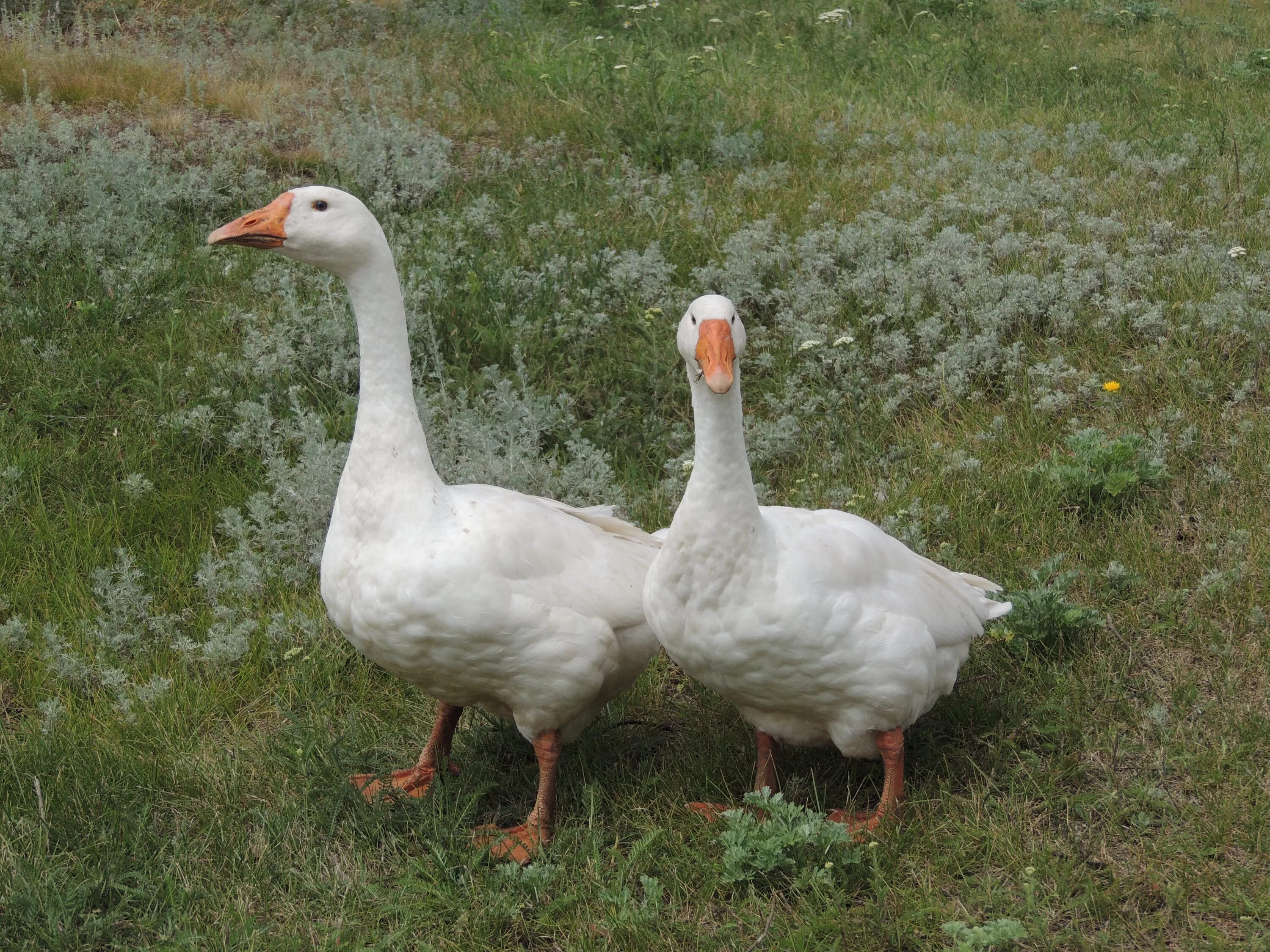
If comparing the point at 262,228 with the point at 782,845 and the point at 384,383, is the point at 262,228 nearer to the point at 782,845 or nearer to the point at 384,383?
the point at 384,383

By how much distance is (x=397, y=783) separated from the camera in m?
A: 4.02

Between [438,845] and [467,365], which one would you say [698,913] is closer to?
[438,845]

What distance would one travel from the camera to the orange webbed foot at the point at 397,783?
382 centimetres

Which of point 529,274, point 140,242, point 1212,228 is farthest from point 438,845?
point 1212,228

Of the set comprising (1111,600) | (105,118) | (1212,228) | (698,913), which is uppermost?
(105,118)

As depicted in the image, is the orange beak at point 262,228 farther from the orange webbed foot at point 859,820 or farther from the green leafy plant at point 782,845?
the orange webbed foot at point 859,820

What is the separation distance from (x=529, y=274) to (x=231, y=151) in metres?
2.55

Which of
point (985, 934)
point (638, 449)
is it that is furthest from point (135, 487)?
point (985, 934)

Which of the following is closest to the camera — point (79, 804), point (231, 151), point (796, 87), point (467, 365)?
point (79, 804)

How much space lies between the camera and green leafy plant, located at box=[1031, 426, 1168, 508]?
4.77 m

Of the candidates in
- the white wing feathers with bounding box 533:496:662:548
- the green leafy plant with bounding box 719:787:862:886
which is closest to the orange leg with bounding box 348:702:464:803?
the white wing feathers with bounding box 533:496:662:548

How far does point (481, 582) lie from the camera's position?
3523 millimetres

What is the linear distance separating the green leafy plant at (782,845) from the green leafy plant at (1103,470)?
195cm

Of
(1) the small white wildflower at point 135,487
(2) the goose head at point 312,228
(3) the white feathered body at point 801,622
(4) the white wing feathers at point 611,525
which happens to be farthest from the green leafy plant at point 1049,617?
(1) the small white wildflower at point 135,487
